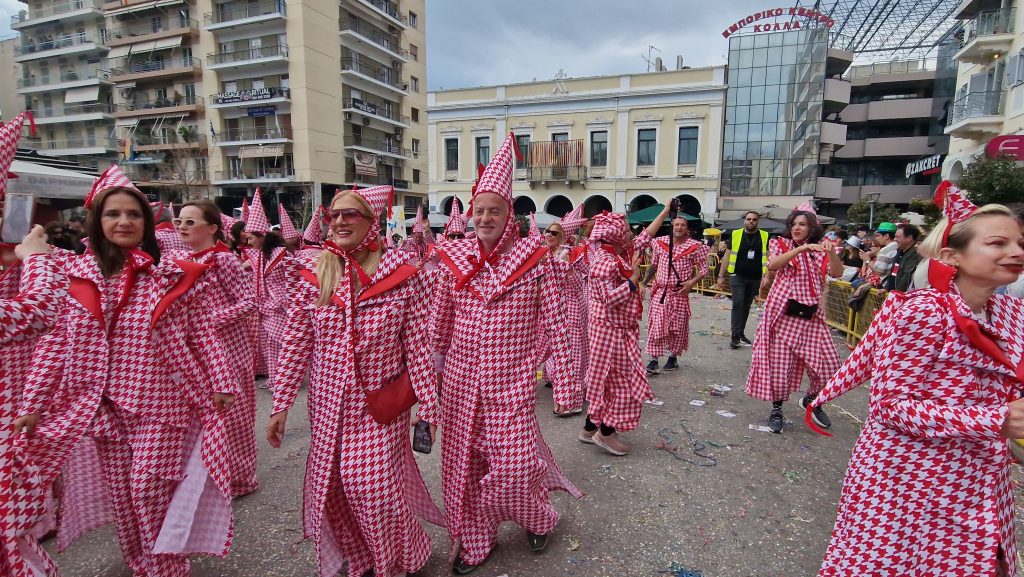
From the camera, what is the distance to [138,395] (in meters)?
2.33

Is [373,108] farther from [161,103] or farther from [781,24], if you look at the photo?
[781,24]

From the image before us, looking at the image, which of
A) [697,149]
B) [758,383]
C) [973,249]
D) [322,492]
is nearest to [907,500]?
[973,249]

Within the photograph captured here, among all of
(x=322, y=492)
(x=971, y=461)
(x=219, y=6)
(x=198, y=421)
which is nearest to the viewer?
(x=971, y=461)

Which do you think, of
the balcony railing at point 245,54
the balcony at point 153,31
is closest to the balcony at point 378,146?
the balcony railing at point 245,54

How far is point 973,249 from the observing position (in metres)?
1.88

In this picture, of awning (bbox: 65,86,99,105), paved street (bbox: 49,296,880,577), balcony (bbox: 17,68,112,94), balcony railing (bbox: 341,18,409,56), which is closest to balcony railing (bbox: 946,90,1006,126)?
paved street (bbox: 49,296,880,577)

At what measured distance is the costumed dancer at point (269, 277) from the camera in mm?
5543

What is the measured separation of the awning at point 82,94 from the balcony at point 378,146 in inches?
797

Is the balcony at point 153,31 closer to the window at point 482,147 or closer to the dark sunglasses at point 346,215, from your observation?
the window at point 482,147

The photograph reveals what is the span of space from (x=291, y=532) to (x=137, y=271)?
5.97 ft

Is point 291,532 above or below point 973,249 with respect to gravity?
below

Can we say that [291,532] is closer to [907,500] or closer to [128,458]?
[128,458]

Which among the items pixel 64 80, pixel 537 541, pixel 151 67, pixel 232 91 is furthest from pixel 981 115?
pixel 64 80

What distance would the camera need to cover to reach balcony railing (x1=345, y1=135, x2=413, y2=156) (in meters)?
36.1
